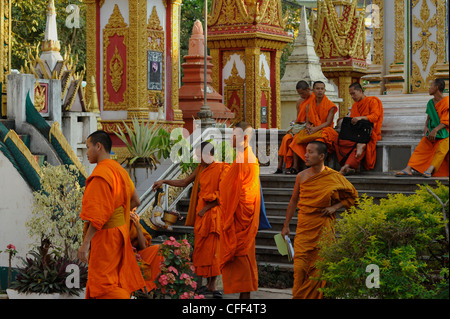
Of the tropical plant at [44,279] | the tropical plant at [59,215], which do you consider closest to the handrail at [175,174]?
the tropical plant at [59,215]

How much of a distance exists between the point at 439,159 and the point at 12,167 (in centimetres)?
557

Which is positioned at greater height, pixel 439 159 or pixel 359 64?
pixel 359 64

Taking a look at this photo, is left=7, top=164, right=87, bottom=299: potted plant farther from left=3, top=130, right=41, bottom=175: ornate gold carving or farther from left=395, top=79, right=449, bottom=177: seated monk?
left=395, top=79, right=449, bottom=177: seated monk

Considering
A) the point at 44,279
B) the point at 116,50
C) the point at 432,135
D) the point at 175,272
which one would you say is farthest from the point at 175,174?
the point at 116,50

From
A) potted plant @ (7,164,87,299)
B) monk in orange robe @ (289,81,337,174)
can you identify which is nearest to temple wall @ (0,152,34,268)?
potted plant @ (7,164,87,299)

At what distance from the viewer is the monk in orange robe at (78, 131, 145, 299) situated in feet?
22.7

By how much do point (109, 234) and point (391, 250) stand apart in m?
2.34

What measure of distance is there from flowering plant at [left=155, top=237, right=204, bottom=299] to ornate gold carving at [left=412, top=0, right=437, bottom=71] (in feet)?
23.7

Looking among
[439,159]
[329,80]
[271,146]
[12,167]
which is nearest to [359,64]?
[329,80]

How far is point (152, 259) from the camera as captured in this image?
803cm

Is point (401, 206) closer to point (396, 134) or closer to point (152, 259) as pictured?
point (152, 259)

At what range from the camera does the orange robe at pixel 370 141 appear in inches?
486

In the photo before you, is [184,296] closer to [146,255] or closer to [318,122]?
[146,255]

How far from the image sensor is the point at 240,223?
9.34m
